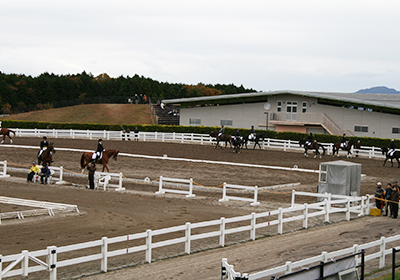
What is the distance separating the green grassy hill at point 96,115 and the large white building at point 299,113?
1418 centimetres

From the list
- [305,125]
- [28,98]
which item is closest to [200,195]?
[305,125]

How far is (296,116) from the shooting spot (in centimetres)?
5278

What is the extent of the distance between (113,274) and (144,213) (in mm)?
6502

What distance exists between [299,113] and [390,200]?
3513cm

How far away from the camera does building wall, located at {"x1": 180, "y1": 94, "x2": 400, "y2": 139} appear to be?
1913 inches

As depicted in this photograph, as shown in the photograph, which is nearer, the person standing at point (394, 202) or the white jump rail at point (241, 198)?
the person standing at point (394, 202)

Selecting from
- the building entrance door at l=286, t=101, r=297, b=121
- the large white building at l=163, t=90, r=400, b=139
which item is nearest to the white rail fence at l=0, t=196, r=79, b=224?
the large white building at l=163, t=90, r=400, b=139

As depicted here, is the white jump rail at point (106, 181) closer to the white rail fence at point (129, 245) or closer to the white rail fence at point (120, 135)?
the white rail fence at point (129, 245)

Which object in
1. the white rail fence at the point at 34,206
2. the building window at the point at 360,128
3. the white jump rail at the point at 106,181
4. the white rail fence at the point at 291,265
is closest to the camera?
the white rail fence at the point at 291,265

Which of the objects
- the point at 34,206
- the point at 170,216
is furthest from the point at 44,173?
the point at 170,216

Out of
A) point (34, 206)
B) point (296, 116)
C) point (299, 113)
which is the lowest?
point (34, 206)

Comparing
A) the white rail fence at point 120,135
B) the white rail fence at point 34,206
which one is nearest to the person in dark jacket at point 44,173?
the white rail fence at point 34,206

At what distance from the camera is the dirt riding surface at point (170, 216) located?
37.9 feet

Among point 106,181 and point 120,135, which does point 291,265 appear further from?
point 120,135
